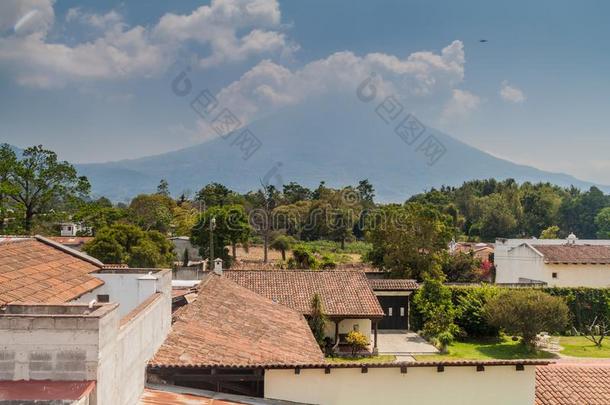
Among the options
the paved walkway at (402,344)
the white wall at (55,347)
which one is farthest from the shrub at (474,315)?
the white wall at (55,347)

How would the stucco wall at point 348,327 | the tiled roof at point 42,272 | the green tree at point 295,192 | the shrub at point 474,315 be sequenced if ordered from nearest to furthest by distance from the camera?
the tiled roof at point 42,272 → the stucco wall at point 348,327 → the shrub at point 474,315 → the green tree at point 295,192

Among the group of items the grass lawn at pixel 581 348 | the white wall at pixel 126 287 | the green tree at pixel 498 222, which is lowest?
the grass lawn at pixel 581 348

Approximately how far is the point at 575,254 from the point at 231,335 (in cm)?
2630

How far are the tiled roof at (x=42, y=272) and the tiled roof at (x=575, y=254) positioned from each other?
1042 inches

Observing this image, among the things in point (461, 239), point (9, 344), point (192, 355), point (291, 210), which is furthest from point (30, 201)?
point (461, 239)

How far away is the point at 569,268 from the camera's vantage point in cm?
3072

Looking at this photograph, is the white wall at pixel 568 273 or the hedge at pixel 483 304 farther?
the white wall at pixel 568 273

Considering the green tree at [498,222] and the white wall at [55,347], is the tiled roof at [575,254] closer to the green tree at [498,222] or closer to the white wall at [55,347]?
the white wall at [55,347]

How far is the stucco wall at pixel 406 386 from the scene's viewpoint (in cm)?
951

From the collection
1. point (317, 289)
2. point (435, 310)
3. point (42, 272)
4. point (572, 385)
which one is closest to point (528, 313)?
point (435, 310)

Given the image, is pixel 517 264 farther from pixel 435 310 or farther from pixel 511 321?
pixel 511 321

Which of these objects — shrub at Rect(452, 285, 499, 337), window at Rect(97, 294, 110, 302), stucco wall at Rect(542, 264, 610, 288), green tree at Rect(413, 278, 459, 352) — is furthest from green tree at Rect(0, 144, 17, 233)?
stucco wall at Rect(542, 264, 610, 288)

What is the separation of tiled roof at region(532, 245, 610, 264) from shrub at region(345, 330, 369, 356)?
15.0 metres

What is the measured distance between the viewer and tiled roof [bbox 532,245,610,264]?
3070 cm
